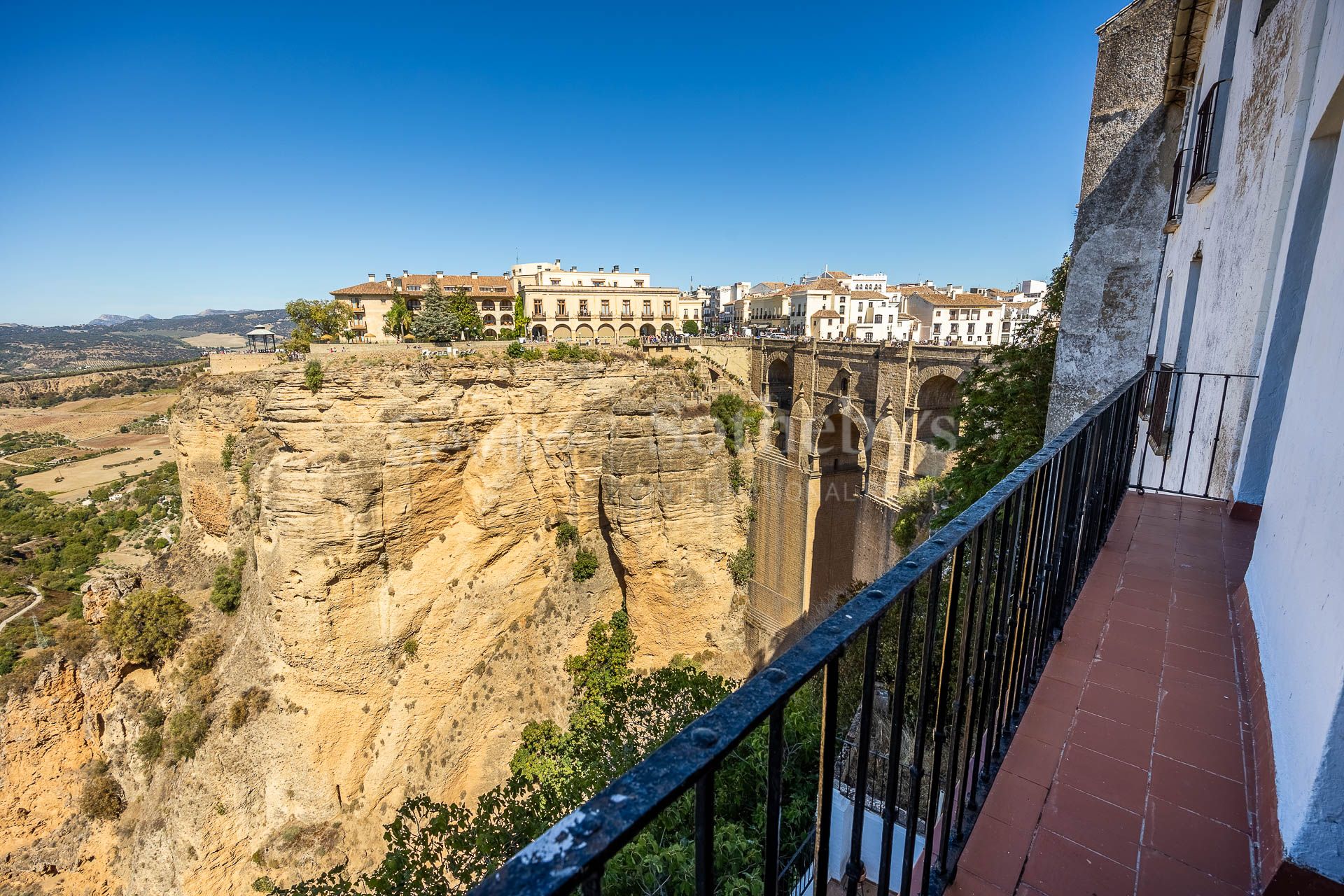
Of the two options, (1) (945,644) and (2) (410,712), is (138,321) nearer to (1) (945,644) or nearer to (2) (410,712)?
(2) (410,712)

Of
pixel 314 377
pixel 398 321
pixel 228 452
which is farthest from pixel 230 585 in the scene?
pixel 398 321

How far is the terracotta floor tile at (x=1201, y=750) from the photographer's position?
2002mm

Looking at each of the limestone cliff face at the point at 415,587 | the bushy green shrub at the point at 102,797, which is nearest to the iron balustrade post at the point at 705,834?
the limestone cliff face at the point at 415,587

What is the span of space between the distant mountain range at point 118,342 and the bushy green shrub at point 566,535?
61759 millimetres

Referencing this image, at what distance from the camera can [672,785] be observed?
0.68 metres

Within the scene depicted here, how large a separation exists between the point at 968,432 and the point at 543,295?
3126 centimetres

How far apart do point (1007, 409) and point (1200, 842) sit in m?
10.1

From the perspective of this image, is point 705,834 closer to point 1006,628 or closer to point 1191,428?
point 1006,628

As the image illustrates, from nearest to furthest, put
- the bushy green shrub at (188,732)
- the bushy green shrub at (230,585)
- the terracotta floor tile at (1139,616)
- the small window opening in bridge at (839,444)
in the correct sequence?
1. the terracotta floor tile at (1139,616)
2. the bushy green shrub at (188,732)
3. the bushy green shrub at (230,585)
4. the small window opening in bridge at (839,444)

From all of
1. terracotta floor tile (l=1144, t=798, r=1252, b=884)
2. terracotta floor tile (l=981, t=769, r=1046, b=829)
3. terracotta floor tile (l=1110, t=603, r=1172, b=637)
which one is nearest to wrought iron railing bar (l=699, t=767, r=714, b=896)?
terracotta floor tile (l=981, t=769, r=1046, b=829)

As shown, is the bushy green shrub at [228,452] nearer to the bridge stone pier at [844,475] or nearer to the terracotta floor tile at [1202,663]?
the bridge stone pier at [844,475]

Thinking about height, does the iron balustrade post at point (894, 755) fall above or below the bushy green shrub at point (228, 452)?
above

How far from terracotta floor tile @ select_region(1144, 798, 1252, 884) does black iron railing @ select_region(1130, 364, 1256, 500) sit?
3211mm

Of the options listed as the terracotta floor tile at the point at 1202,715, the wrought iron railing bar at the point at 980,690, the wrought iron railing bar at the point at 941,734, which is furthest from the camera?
the terracotta floor tile at the point at 1202,715
